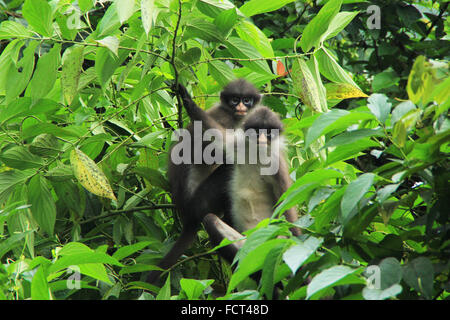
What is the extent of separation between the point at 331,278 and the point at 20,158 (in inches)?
66.7

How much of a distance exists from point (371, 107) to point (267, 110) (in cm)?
150

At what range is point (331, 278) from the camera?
1304 mm

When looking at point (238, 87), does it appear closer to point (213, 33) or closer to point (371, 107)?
point (213, 33)

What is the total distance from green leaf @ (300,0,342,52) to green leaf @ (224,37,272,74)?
24cm

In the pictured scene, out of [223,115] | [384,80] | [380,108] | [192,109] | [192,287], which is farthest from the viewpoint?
[384,80]

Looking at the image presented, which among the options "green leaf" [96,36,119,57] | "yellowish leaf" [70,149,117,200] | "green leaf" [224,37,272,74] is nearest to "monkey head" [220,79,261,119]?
"green leaf" [224,37,272,74]

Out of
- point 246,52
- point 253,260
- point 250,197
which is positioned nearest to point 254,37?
point 246,52

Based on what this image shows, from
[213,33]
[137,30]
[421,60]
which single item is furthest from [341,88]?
[421,60]

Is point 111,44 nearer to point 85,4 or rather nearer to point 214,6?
point 85,4

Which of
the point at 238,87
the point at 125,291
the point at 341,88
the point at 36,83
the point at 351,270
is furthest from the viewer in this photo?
the point at 238,87

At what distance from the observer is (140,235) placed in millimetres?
3023

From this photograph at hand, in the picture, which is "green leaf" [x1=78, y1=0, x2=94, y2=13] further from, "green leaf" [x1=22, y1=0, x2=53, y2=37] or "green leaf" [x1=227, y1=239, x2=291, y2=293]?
"green leaf" [x1=227, y1=239, x2=291, y2=293]

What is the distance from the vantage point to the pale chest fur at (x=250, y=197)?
313 cm

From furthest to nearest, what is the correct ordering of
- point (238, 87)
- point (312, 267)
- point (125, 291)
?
1. point (238, 87)
2. point (125, 291)
3. point (312, 267)
